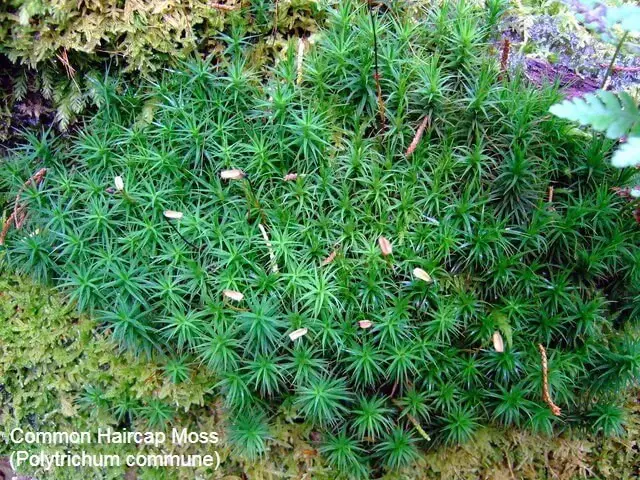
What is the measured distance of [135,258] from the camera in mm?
1961

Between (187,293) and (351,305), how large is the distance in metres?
0.56

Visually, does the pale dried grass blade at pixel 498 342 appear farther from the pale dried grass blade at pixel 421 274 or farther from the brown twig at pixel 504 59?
the brown twig at pixel 504 59

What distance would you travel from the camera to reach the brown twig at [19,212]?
214cm

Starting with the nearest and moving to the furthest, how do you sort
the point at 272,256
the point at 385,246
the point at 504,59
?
1. the point at 385,246
2. the point at 272,256
3. the point at 504,59

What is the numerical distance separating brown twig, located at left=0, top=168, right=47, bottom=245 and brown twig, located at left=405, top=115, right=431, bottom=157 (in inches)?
54.9

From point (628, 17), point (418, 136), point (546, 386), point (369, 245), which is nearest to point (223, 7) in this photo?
point (418, 136)

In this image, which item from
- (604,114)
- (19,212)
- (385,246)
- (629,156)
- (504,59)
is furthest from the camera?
(19,212)

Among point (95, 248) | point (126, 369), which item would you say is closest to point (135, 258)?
point (95, 248)

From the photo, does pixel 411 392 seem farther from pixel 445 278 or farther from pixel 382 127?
pixel 382 127

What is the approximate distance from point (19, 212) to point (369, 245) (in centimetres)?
136

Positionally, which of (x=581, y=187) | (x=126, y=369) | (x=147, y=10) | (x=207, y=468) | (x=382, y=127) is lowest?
(x=207, y=468)

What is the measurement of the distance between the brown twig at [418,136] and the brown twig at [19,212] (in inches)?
54.9

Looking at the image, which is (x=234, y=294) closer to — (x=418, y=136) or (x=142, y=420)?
(x=142, y=420)

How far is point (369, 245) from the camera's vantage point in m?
1.91
